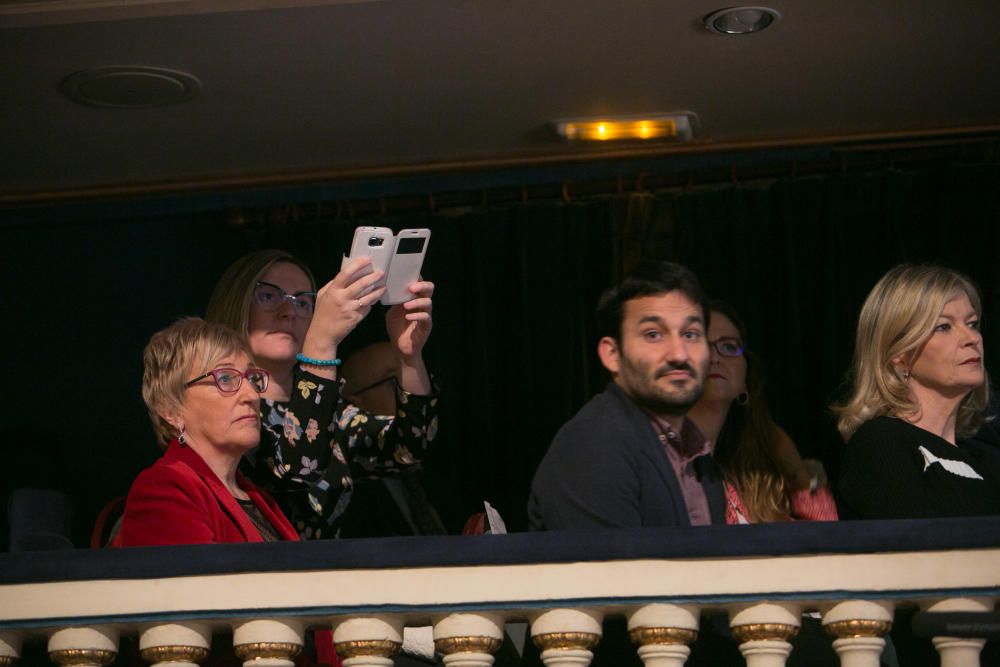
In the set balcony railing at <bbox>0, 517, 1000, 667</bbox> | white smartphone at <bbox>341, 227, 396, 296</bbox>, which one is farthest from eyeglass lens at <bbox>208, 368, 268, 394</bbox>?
balcony railing at <bbox>0, 517, 1000, 667</bbox>

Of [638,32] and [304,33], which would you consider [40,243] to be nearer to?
[304,33]

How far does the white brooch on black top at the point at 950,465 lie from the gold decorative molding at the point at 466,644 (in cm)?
102

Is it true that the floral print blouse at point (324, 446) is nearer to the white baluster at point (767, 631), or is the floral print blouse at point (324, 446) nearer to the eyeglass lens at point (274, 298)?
the eyeglass lens at point (274, 298)

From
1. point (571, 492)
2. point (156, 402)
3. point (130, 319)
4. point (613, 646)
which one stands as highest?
point (130, 319)

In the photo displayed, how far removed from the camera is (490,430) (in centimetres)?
411

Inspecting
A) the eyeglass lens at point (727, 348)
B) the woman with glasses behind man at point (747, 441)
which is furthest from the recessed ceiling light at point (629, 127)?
the eyeglass lens at point (727, 348)

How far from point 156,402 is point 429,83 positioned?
122 cm

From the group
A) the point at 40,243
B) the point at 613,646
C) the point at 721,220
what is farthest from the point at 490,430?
the point at 613,646

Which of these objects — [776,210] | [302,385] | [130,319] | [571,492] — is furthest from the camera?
[130,319]

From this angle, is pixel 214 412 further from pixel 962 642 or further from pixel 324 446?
pixel 962 642

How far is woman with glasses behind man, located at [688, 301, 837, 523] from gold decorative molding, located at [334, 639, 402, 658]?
58.8 inches

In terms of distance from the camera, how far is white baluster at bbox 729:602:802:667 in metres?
1.82

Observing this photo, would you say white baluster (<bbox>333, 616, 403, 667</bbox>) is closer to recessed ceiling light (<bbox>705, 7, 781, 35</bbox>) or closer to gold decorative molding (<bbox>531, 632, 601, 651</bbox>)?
gold decorative molding (<bbox>531, 632, 601, 651</bbox>)

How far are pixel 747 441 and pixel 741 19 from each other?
917mm
